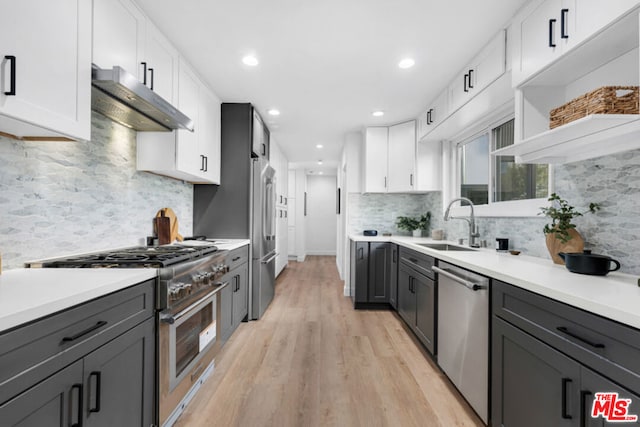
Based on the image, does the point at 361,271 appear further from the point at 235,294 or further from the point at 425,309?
the point at 235,294

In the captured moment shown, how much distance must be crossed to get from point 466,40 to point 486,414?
240cm

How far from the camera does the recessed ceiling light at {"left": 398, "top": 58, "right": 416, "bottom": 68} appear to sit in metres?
2.55

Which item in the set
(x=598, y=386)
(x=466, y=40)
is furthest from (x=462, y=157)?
(x=598, y=386)

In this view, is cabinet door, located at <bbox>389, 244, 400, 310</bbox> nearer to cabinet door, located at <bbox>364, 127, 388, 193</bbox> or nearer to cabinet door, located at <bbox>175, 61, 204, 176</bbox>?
cabinet door, located at <bbox>364, 127, 388, 193</bbox>

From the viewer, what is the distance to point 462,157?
3693 millimetres

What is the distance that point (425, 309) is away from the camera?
2.61 meters

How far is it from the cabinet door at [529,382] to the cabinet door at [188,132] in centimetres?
245

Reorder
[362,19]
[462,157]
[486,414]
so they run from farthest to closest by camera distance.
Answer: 1. [462,157]
2. [362,19]
3. [486,414]

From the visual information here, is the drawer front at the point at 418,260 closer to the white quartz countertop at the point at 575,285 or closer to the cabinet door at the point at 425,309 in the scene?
the cabinet door at the point at 425,309

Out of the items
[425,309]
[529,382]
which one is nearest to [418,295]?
[425,309]

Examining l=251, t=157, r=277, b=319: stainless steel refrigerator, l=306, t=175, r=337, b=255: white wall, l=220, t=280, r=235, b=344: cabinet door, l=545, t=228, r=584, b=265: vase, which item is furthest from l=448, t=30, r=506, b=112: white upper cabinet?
l=306, t=175, r=337, b=255: white wall

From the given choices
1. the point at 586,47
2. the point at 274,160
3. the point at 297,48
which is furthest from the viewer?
the point at 274,160

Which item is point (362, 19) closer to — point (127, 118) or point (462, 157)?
point (127, 118)

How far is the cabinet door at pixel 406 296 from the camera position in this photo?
298cm
